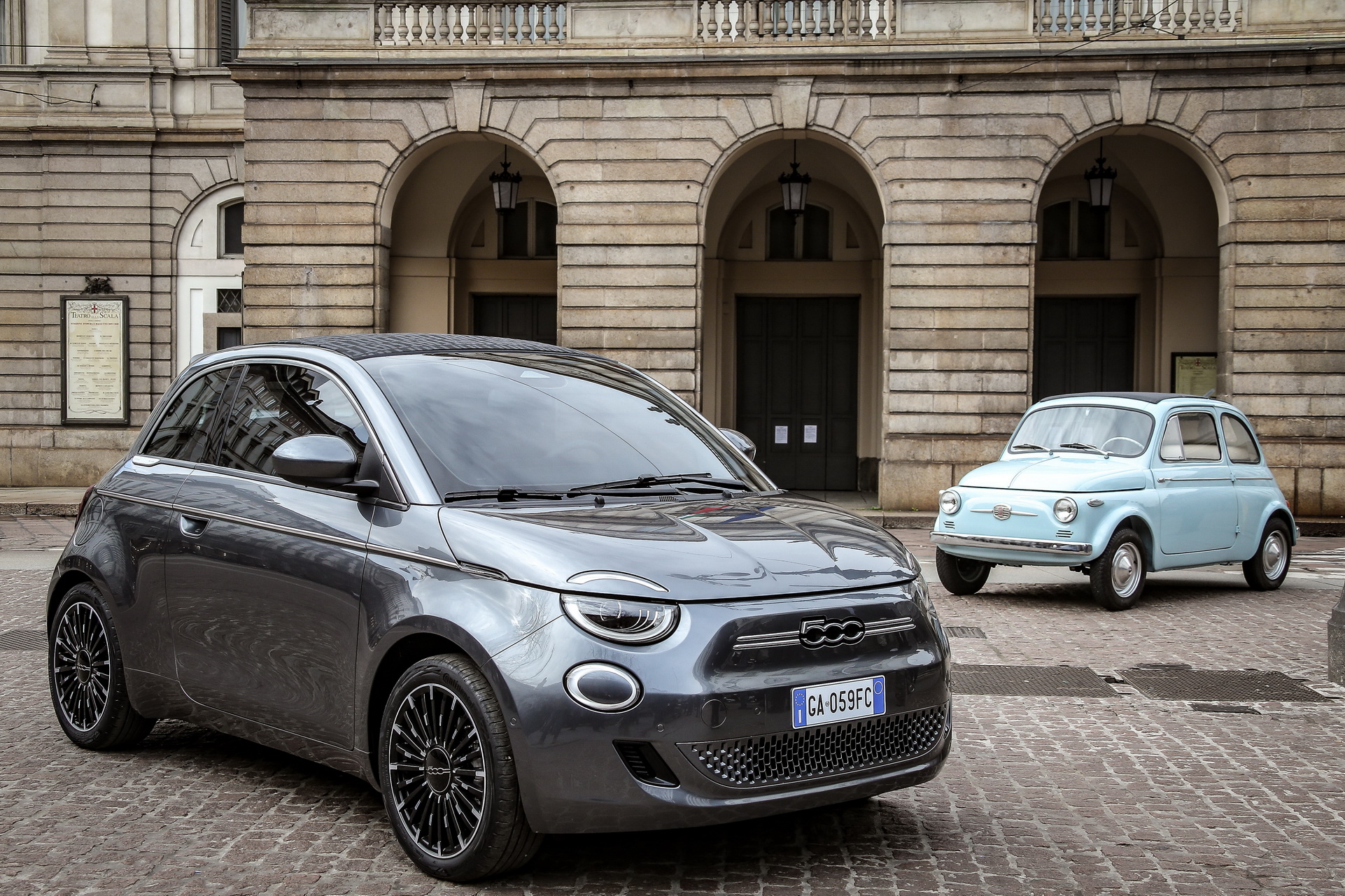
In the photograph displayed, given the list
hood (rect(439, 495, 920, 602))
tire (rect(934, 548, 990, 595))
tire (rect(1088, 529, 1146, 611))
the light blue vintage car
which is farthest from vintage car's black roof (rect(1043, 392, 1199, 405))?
hood (rect(439, 495, 920, 602))

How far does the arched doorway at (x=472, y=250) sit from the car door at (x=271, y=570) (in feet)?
58.7

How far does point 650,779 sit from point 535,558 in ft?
2.32

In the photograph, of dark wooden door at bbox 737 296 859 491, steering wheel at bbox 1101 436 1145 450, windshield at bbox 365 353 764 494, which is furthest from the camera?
dark wooden door at bbox 737 296 859 491

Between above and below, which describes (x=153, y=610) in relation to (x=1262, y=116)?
below

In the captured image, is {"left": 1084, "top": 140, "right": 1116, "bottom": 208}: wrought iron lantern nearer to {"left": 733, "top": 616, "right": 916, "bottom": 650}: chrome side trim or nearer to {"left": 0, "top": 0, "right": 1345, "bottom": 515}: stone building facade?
{"left": 0, "top": 0, "right": 1345, "bottom": 515}: stone building facade

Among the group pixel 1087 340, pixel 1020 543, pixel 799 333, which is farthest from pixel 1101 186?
pixel 1020 543

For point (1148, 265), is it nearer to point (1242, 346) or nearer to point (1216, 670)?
point (1242, 346)

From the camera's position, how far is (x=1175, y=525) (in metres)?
11.1

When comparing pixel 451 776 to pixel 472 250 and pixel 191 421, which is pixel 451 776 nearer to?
pixel 191 421

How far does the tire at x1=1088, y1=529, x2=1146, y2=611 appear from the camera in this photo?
10562 mm

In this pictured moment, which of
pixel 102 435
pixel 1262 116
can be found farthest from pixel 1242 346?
pixel 102 435

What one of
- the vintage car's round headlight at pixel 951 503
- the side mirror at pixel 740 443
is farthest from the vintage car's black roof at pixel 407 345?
the vintage car's round headlight at pixel 951 503

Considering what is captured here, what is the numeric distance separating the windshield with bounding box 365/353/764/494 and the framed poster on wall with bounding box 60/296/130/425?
22796 millimetres

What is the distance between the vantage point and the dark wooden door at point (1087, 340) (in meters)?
23.7
